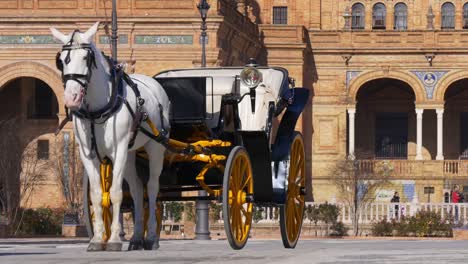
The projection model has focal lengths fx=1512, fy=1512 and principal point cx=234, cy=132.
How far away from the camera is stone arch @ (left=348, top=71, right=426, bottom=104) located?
2394 inches

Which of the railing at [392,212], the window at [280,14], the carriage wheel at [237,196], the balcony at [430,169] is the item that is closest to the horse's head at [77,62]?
the carriage wheel at [237,196]

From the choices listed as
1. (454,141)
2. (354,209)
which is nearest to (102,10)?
(354,209)

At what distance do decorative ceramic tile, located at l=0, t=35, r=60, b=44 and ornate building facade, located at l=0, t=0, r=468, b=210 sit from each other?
362 cm

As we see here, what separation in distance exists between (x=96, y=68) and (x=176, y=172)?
241 cm

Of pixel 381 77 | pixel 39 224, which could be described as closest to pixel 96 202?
pixel 39 224

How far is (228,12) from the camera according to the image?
1889 inches

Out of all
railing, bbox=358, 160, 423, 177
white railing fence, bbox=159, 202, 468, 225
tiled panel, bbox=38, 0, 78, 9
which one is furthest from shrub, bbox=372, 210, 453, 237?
railing, bbox=358, 160, 423, 177

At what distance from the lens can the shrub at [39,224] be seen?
3747 cm

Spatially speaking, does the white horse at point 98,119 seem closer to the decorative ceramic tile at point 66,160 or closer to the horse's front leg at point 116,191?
the horse's front leg at point 116,191

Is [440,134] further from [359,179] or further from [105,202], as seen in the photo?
[105,202]

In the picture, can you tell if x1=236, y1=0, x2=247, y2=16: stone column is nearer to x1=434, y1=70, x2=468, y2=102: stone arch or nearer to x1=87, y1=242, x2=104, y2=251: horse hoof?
x1=434, y1=70, x2=468, y2=102: stone arch

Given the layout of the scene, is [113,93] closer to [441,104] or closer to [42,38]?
[42,38]

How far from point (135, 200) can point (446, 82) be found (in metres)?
46.0

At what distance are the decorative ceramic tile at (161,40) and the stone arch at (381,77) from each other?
17787 mm
